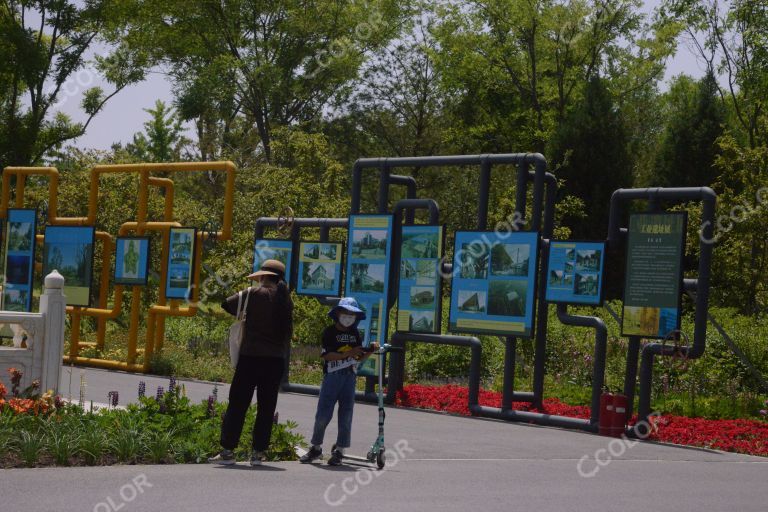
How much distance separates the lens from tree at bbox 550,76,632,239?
3959 cm

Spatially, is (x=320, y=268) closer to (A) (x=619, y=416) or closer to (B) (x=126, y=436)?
(A) (x=619, y=416)

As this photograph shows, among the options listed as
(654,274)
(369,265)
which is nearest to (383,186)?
(369,265)

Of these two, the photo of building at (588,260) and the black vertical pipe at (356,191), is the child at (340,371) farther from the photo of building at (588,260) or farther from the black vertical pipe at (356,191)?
the black vertical pipe at (356,191)

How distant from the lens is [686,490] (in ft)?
34.2

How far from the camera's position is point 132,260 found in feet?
71.9

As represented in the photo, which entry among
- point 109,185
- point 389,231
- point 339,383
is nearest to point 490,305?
point 389,231

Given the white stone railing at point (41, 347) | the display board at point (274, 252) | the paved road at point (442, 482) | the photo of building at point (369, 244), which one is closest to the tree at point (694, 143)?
the display board at point (274, 252)

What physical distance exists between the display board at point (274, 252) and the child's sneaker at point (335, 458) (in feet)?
28.9

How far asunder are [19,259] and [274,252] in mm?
6094

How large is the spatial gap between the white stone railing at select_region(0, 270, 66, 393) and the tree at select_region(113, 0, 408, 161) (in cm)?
3355

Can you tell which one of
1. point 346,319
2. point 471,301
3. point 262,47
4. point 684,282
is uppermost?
point 262,47

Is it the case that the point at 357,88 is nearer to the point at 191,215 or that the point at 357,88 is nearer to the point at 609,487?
the point at 191,215

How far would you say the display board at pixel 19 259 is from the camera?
74.2 ft

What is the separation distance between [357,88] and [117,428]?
4064cm
